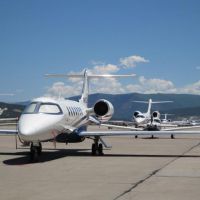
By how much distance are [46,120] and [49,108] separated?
3.71 feet

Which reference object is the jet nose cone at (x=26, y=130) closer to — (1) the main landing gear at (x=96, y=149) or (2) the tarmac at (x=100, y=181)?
(2) the tarmac at (x=100, y=181)

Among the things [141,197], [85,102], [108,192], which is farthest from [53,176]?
[85,102]

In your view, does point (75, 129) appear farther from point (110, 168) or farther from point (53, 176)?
point (53, 176)

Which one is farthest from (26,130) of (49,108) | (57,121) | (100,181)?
(100,181)

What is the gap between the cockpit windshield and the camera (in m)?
16.5

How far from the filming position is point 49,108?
17266mm

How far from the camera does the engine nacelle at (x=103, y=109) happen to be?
Result: 2094cm

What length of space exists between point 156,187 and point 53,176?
317 cm

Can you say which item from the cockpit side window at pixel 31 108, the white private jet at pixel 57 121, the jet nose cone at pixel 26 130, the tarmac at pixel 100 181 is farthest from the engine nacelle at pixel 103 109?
the jet nose cone at pixel 26 130

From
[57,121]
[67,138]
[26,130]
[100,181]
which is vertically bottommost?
[100,181]

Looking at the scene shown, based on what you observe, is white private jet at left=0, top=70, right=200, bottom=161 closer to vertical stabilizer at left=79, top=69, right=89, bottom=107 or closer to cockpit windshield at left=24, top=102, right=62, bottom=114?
cockpit windshield at left=24, top=102, right=62, bottom=114

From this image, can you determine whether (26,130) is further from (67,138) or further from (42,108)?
(67,138)

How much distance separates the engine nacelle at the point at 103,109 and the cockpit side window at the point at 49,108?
3.64 meters

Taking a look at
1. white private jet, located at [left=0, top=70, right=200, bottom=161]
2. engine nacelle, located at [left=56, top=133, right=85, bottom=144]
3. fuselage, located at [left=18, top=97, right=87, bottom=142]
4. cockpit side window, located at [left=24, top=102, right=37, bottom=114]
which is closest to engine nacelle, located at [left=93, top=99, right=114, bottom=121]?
white private jet, located at [left=0, top=70, right=200, bottom=161]
